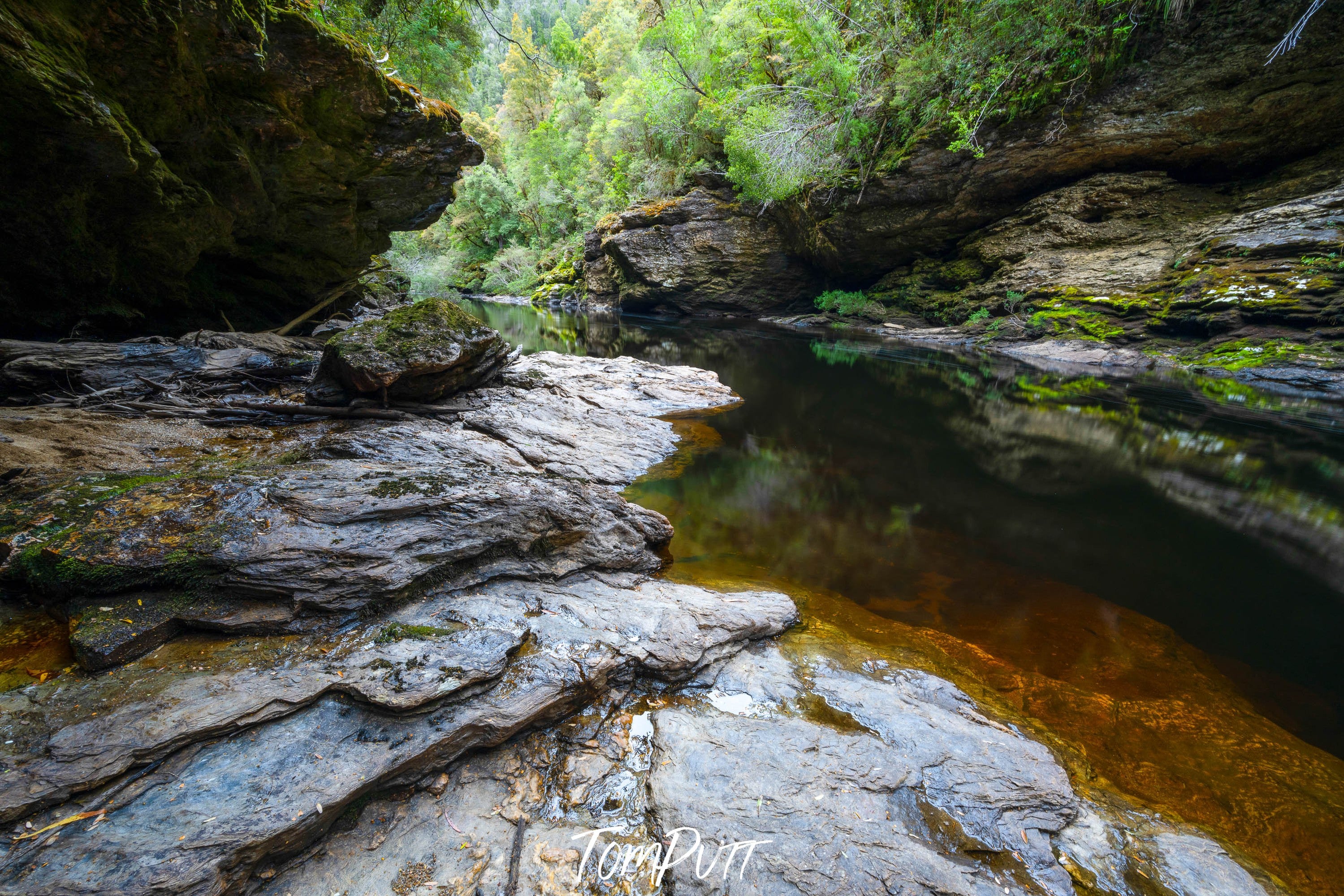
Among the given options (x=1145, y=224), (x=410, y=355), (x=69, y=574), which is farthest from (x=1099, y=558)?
(x=1145, y=224)

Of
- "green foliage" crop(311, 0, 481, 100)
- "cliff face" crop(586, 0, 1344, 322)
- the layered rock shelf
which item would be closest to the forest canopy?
"green foliage" crop(311, 0, 481, 100)

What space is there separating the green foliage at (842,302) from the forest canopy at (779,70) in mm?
4571

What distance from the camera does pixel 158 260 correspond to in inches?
235

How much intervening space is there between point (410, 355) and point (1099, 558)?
745 cm

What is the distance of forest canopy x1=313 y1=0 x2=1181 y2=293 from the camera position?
984 centimetres

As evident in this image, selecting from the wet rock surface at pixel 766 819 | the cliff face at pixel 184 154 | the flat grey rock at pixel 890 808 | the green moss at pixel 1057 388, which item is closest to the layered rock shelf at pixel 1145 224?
the green moss at pixel 1057 388

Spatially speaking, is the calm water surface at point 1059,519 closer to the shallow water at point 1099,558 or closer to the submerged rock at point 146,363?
the shallow water at point 1099,558

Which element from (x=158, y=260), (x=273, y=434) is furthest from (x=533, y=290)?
(x=273, y=434)

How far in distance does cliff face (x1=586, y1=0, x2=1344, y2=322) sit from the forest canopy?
621mm

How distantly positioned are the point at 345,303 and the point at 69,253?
642 cm

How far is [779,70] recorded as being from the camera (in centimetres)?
1738

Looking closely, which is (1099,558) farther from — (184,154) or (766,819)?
(184,154)

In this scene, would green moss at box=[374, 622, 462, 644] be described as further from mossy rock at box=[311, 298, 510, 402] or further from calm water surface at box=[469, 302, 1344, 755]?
mossy rock at box=[311, 298, 510, 402]

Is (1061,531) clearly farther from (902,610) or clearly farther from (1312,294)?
(1312,294)
